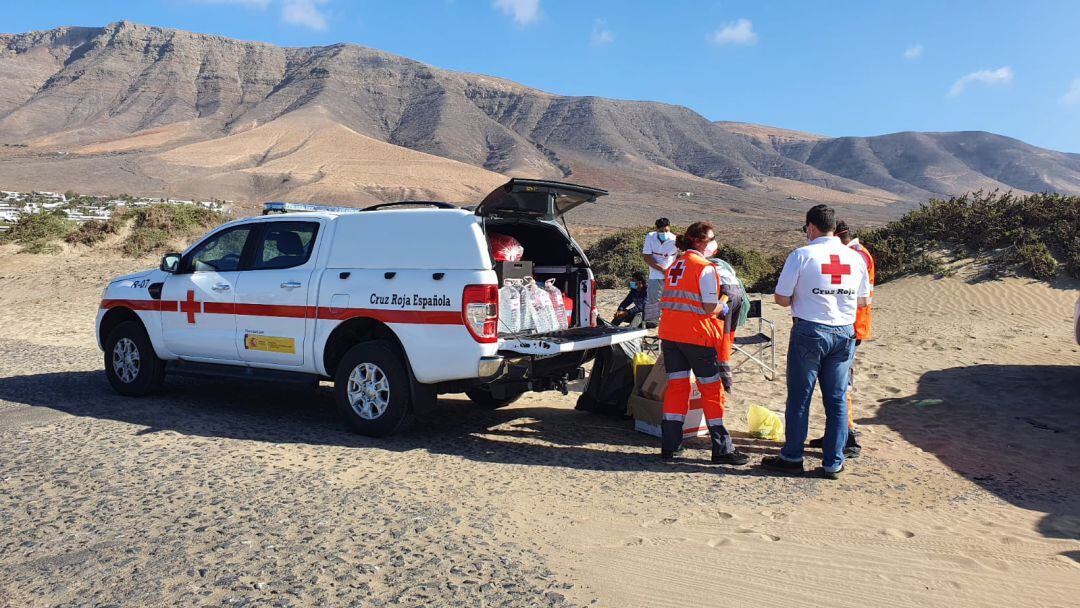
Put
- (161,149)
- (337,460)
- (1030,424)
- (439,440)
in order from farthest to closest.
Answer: (161,149)
(1030,424)
(439,440)
(337,460)

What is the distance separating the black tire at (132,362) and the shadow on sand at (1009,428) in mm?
7096

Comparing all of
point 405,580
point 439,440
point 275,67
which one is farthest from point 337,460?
point 275,67

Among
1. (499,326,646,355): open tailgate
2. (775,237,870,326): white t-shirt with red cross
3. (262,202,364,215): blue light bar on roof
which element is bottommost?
(499,326,646,355): open tailgate

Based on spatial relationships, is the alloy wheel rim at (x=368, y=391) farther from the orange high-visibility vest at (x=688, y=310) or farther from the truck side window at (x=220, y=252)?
the orange high-visibility vest at (x=688, y=310)

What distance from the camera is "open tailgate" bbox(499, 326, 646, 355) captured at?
596 cm

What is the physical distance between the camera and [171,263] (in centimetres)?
738

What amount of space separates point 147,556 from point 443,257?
114 inches

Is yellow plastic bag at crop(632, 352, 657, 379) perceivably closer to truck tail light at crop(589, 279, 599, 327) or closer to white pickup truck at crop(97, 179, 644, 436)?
white pickup truck at crop(97, 179, 644, 436)

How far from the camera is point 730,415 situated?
7531 mm

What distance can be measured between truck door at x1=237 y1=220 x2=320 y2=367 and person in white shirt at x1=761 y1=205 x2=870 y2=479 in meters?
3.89

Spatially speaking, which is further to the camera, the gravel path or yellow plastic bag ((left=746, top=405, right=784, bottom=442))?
yellow plastic bag ((left=746, top=405, right=784, bottom=442))

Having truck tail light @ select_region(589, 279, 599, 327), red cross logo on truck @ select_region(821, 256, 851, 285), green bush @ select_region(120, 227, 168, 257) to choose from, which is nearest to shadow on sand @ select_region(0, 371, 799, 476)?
truck tail light @ select_region(589, 279, 599, 327)

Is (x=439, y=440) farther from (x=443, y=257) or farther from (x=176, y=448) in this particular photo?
(x=176, y=448)

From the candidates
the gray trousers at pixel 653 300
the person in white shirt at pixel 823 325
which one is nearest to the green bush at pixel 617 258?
the gray trousers at pixel 653 300
